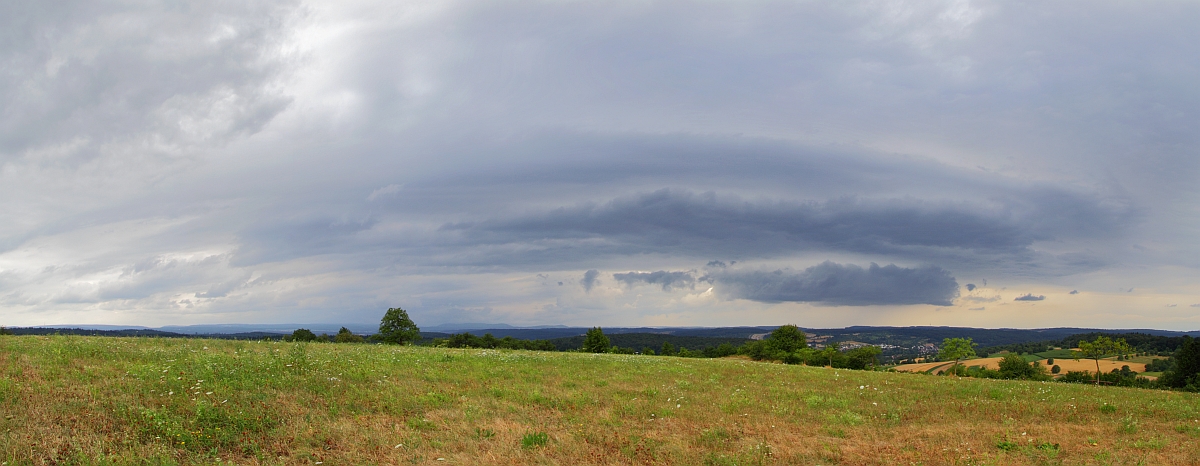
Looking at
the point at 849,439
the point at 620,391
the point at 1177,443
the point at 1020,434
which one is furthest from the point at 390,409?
the point at 1177,443

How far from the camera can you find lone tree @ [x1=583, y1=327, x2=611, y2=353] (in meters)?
89.9

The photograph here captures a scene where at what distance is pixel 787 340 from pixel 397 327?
196 ft

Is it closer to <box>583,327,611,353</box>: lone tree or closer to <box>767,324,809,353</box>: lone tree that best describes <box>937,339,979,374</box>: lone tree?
<box>767,324,809,353</box>: lone tree

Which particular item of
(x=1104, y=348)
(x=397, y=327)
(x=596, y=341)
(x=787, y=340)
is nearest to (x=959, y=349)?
(x=1104, y=348)

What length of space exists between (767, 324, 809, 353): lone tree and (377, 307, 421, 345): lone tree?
180 ft

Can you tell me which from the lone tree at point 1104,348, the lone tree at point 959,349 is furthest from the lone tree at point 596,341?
the lone tree at point 1104,348

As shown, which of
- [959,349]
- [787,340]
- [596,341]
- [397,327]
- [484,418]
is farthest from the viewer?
[596,341]

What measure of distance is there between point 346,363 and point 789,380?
18451 mm

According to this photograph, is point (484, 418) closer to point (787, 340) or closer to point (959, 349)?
point (959, 349)

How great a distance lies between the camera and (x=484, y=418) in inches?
581

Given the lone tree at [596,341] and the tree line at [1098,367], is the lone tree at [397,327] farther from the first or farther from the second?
the tree line at [1098,367]

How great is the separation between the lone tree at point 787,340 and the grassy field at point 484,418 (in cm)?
6698

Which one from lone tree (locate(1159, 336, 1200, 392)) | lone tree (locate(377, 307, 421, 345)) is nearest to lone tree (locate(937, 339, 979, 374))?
lone tree (locate(1159, 336, 1200, 392))

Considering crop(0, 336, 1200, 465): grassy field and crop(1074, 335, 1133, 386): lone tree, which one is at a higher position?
crop(0, 336, 1200, 465): grassy field
